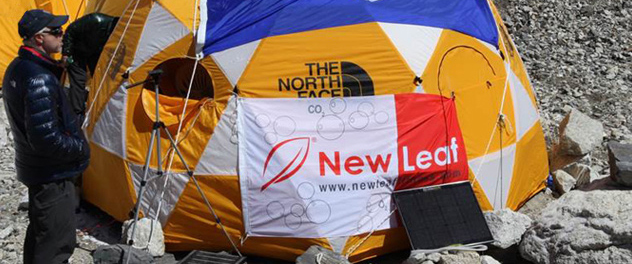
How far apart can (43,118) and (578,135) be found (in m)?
6.05

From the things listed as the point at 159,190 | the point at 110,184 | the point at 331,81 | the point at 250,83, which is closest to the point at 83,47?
the point at 110,184

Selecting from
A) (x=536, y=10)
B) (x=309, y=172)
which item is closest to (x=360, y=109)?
(x=309, y=172)

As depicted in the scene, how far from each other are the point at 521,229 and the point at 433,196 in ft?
2.81

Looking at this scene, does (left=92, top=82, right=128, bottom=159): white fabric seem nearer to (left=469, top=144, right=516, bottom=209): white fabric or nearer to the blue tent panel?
the blue tent panel

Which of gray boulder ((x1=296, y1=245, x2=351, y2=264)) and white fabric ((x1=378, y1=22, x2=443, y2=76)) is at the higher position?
white fabric ((x1=378, y1=22, x2=443, y2=76))

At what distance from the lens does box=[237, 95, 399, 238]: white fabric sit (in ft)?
22.4

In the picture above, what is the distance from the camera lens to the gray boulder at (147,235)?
690 centimetres

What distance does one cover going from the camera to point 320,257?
21.5ft

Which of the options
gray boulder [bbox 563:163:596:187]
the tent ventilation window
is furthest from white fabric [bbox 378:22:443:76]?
gray boulder [bbox 563:163:596:187]

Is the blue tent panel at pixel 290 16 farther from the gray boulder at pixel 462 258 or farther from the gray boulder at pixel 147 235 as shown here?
the gray boulder at pixel 462 258

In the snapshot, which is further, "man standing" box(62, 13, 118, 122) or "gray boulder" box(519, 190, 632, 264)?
"man standing" box(62, 13, 118, 122)

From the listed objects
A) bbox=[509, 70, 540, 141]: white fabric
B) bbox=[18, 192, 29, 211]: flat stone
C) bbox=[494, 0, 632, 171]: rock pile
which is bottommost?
bbox=[494, 0, 632, 171]: rock pile

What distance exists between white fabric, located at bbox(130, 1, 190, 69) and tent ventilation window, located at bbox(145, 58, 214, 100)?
0.59ft

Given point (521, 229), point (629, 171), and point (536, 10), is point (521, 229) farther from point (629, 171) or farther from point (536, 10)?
point (536, 10)
